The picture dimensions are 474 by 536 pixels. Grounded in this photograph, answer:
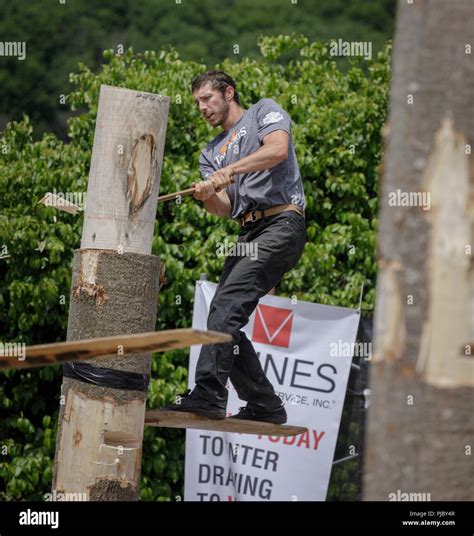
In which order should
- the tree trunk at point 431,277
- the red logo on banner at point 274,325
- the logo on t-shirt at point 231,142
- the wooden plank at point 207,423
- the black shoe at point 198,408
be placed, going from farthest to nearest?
the red logo on banner at point 274,325, the logo on t-shirt at point 231,142, the black shoe at point 198,408, the wooden plank at point 207,423, the tree trunk at point 431,277

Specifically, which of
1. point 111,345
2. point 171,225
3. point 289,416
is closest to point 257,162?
point 111,345

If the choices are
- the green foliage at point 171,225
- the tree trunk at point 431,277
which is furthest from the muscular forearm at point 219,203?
the tree trunk at point 431,277

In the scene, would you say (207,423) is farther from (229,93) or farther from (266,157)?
(229,93)

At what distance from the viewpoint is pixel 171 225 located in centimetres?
855

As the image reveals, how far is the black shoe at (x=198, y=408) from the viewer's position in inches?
198

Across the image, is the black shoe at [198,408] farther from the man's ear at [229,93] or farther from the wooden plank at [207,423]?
the man's ear at [229,93]

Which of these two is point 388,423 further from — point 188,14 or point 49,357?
point 188,14

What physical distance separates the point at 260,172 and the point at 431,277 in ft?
9.63

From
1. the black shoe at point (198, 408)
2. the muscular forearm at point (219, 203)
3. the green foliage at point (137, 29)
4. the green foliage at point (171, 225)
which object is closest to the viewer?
the black shoe at point (198, 408)

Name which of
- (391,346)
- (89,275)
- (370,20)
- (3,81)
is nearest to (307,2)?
(370,20)

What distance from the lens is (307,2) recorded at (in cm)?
2866

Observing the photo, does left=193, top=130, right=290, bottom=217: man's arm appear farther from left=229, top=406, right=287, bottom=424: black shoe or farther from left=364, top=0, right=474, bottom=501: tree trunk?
left=364, top=0, right=474, bottom=501: tree trunk
